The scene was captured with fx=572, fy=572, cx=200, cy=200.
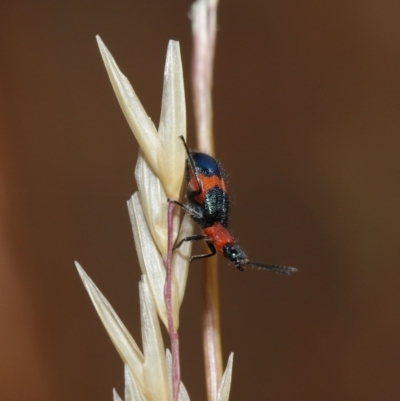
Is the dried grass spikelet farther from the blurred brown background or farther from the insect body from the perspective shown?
the blurred brown background

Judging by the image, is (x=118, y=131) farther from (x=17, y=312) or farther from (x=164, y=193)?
(x=164, y=193)

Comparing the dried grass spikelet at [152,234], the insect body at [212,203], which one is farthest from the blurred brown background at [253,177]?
the dried grass spikelet at [152,234]

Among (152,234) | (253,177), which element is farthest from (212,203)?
(253,177)

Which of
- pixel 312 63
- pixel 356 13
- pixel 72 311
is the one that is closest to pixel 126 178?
pixel 72 311

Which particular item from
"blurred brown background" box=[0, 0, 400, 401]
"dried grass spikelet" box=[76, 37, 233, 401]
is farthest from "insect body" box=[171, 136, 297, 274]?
"blurred brown background" box=[0, 0, 400, 401]

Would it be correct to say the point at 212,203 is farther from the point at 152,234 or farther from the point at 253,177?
the point at 253,177

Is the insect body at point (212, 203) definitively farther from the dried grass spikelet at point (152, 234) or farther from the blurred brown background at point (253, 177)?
the blurred brown background at point (253, 177)

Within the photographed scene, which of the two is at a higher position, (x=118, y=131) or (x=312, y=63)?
(x=312, y=63)
